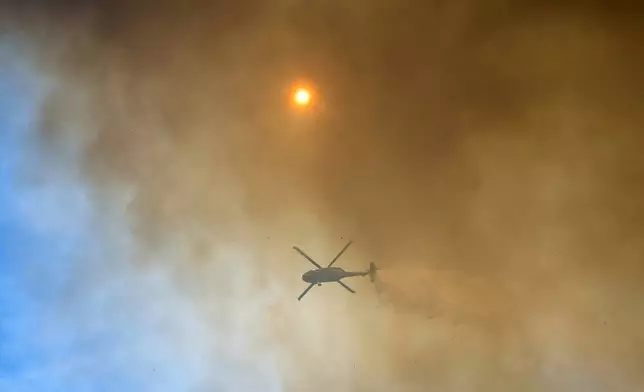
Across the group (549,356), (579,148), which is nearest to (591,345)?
(549,356)

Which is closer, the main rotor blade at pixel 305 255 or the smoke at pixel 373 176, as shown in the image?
the smoke at pixel 373 176

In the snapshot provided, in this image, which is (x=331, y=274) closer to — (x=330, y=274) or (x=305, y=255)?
(x=330, y=274)

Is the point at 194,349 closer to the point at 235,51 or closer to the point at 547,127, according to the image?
the point at 235,51

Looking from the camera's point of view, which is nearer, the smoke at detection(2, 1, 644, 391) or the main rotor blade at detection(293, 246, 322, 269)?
the smoke at detection(2, 1, 644, 391)

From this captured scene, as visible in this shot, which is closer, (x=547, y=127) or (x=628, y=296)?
(x=628, y=296)

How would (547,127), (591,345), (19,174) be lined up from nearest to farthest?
1. (591,345)
2. (547,127)
3. (19,174)

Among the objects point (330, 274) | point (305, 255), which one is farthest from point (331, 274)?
point (305, 255)

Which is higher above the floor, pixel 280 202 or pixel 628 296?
pixel 628 296

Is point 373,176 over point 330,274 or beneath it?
over
